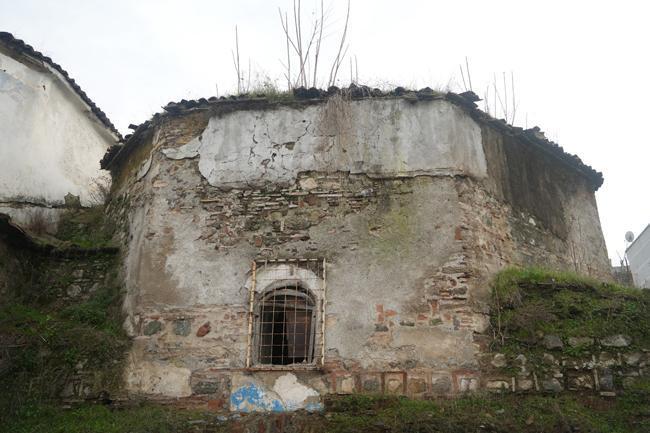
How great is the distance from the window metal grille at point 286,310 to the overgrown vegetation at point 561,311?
2178mm

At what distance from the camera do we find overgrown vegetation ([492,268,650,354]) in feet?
24.1

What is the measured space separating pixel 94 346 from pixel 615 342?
620 centimetres

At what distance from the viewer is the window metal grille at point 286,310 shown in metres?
7.68

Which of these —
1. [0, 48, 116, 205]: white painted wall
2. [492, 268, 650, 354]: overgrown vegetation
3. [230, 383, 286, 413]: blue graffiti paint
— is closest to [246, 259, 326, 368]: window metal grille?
[230, 383, 286, 413]: blue graffiti paint

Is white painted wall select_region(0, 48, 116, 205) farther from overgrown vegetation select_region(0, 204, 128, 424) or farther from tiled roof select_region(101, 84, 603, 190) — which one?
tiled roof select_region(101, 84, 603, 190)

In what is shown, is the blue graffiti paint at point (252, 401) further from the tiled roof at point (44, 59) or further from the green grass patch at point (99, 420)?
the tiled roof at point (44, 59)

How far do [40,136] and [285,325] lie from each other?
6.57 m

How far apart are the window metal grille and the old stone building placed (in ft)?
0.06

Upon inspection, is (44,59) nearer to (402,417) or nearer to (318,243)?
(318,243)

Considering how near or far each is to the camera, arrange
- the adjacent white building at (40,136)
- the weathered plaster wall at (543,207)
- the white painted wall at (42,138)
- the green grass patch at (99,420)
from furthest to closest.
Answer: the white painted wall at (42,138), the adjacent white building at (40,136), the weathered plaster wall at (543,207), the green grass patch at (99,420)

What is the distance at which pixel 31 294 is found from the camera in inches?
344

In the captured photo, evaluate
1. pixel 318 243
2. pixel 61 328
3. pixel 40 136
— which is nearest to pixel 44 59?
pixel 40 136

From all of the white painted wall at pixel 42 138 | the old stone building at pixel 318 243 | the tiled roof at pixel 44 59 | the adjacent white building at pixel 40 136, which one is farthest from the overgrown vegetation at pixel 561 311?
the tiled roof at pixel 44 59

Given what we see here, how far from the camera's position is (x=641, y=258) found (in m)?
17.5
